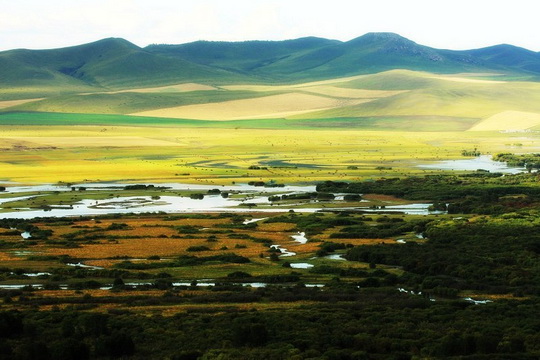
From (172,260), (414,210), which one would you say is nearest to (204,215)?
(414,210)

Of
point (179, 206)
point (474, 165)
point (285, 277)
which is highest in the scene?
point (285, 277)

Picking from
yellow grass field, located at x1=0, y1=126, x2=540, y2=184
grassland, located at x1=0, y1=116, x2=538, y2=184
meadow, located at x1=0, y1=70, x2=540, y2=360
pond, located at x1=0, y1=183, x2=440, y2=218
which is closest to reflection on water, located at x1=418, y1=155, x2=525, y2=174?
yellow grass field, located at x1=0, y1=126, x2=540, y2=184

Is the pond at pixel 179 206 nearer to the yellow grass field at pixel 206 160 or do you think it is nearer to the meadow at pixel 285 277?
the meadow at pixel 285 277

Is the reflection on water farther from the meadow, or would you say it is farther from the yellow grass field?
the meadow

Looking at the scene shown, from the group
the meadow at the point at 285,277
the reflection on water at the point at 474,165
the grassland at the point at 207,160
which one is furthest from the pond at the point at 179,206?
the reflection on water at the point at 474,165

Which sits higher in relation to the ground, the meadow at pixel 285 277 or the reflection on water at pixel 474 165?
the meadow at pixel 285 277

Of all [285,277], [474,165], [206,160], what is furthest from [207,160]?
[285,277]

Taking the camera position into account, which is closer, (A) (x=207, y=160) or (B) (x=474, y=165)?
(B) (x=474, y=165)

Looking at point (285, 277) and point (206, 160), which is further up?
point (285, 277)

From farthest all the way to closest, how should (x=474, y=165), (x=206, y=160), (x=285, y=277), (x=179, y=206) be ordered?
(x=206, y=160), (x=474, y=165), (x=179, y=206), (x=285, y=277)

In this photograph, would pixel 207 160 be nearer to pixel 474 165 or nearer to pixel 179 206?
pixel 474 165

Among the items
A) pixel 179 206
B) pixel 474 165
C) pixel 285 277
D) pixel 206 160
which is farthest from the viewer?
pixel 206 160
